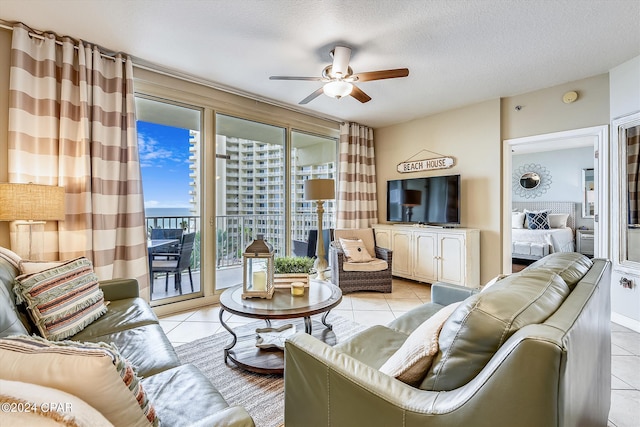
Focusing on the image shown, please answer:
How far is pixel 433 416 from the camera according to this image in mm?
792

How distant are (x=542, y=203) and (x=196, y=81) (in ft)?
25.2

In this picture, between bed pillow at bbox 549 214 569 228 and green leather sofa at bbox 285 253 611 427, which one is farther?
bed pillow at bbox 549 214 569 228

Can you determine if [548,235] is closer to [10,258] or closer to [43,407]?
[43,407]

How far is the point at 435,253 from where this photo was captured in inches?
162

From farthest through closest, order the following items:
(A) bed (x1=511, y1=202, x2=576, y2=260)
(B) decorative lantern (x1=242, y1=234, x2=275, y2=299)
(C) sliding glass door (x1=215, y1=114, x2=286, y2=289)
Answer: (A) bed (x1=511, y1=202, x2=576, y2=260)
(C) sliding glass door (x1=215, y1=114, x2=286, y2=289)
(B) decorative lantern (x1=242, y1=234, x2=275, y2=299)

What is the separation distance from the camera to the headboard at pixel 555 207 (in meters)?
6.56

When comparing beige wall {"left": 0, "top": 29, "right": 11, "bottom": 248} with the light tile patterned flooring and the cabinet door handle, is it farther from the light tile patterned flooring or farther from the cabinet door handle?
the cabinet door handle

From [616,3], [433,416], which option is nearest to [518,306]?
[433,416]

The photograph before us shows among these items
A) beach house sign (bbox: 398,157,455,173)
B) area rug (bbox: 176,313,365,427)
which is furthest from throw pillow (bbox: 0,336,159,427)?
beach house sign (bbox: 398,157,455,173)

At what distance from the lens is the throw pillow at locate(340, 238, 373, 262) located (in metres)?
4.09

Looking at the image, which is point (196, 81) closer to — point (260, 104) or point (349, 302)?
point (260, 104)

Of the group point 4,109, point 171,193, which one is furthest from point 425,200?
point 4,109

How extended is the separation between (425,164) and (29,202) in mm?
4493

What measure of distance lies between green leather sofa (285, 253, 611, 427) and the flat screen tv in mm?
2869
